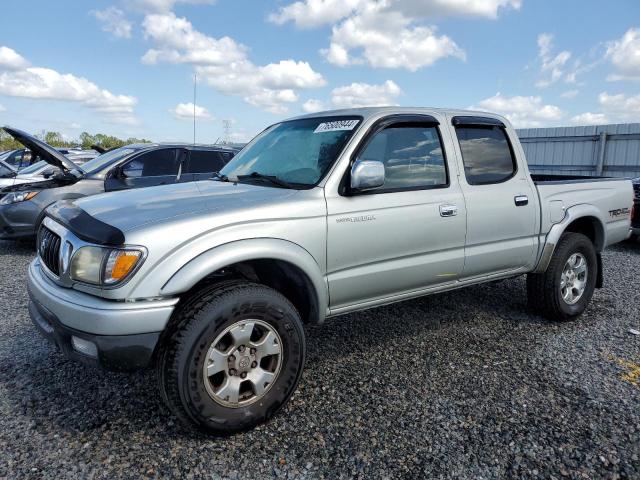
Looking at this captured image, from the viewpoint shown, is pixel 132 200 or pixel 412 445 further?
pixel 132 200

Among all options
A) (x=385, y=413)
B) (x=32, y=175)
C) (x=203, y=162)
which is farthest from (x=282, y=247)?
(x=32, y=175)

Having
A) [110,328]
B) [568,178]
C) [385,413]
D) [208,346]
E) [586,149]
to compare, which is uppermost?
[586,149]

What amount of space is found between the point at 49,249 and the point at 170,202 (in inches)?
30.3

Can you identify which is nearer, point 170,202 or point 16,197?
point 170,202

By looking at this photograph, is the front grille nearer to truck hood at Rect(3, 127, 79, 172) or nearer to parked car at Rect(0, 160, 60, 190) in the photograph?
truck hood at Rect(3, 127, 79, 172)

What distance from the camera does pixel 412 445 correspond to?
2.73m

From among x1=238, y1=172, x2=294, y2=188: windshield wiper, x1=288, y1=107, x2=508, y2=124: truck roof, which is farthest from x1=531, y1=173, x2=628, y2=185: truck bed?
x1=238, y1=172, x2=294, y2=188: windshield wiper

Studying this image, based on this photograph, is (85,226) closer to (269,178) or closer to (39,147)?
(269,178)

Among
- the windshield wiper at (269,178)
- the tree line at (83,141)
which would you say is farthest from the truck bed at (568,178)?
the tree line at (83,141)

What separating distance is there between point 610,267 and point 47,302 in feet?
23.1

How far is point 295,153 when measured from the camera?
3678 mm

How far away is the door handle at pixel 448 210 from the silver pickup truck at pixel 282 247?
1cm

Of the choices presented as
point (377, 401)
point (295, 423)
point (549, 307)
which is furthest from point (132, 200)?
point (549, 307)

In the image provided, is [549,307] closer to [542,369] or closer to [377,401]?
[542,369]
